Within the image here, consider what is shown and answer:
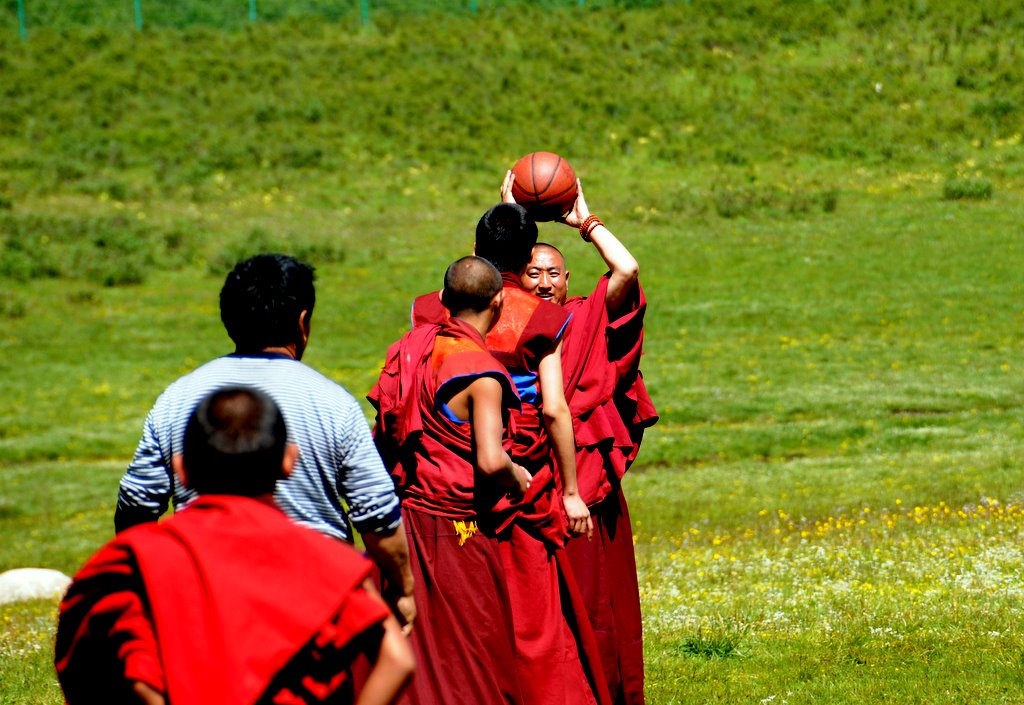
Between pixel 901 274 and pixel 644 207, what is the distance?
7.57m

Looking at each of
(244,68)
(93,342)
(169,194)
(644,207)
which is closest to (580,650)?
(93,342)

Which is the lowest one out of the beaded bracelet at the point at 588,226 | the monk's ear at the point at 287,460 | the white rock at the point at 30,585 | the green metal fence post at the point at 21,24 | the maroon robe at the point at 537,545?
the white rock at the point at 30,585

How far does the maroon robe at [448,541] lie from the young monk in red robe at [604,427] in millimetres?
→ 916

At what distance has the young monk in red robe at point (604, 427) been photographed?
606cm

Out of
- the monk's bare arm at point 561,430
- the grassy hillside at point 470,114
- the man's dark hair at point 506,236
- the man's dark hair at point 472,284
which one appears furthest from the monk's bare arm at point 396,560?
the grassy hillside at point 470,114

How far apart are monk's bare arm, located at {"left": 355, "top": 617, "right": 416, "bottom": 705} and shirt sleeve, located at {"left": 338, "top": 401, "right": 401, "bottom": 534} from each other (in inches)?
29.1

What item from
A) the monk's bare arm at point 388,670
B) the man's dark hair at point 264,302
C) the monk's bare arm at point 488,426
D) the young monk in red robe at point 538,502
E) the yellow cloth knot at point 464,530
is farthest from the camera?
the young monk in red robe at point 538,502

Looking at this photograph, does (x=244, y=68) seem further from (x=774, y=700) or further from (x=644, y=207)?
(x=774, y=700)

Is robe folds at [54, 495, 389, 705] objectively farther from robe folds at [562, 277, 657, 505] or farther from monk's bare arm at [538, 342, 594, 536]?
robe folds at [562, 277, 657, 505]

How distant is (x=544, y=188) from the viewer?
20.6 feet

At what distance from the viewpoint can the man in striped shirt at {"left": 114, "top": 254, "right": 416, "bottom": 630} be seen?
3.86 meters

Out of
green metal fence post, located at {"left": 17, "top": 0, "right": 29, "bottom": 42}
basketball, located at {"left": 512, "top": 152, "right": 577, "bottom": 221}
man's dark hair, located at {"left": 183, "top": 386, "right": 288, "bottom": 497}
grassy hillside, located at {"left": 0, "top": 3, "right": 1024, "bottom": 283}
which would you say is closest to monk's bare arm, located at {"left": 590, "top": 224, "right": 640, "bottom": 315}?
basketball, located at {"left": 512, "top": 152, "right": 577, "bottom": 221}

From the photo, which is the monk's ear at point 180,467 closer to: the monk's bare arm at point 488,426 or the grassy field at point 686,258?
the monk's bare arm at point 488,426

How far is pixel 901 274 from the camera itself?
27.5 m
